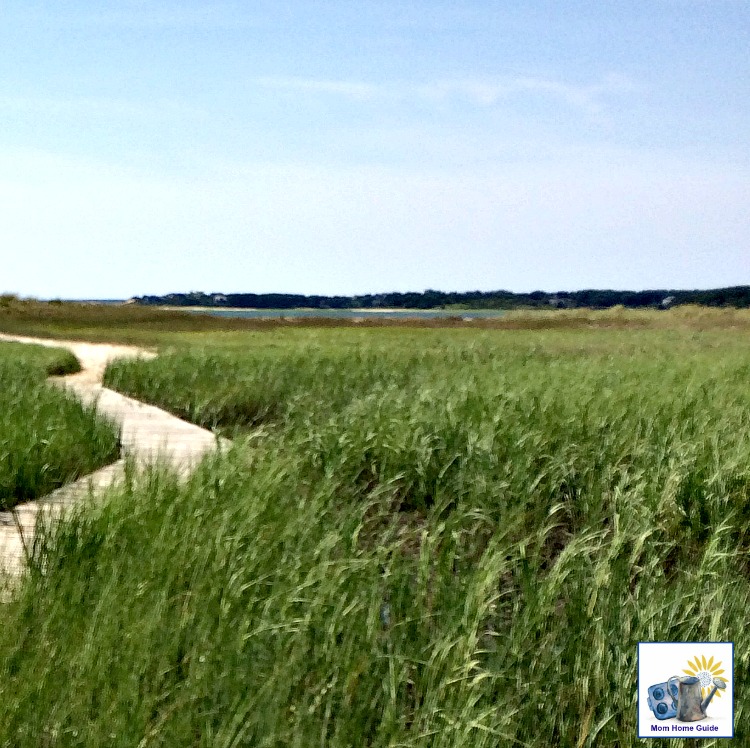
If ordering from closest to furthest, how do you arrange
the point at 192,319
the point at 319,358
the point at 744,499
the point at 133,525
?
the point at 133,525, the point at 744,499, the point at 319,358, the point at 192,319

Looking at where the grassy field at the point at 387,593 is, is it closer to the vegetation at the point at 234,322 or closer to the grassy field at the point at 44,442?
the grassy field at the point at 44,442

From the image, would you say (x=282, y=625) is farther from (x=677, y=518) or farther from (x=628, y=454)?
(x=628, y=454)

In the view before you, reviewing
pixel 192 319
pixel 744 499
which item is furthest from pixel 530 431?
pixel 192 319

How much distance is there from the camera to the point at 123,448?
8.54 metres

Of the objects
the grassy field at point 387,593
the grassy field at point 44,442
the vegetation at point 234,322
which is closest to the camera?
the grassy field at point 387,593

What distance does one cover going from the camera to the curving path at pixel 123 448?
5517 millimetres

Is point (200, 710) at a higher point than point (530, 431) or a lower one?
lower

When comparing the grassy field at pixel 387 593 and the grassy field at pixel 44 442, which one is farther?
the grassy field at pixel 44 442

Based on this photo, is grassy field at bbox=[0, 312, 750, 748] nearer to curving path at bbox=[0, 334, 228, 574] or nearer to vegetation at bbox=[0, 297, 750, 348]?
curving path at bbox=[0, 334, 228, 574]

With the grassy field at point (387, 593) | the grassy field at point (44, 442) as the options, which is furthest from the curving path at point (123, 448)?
the grassy field at point (387, 593)

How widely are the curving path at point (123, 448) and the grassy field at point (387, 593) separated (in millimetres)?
385

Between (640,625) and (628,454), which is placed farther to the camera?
(628,454)

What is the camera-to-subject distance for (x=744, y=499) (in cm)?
671

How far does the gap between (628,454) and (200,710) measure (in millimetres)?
4975
